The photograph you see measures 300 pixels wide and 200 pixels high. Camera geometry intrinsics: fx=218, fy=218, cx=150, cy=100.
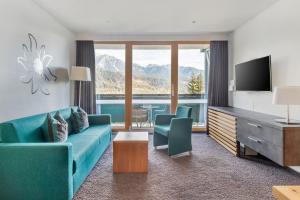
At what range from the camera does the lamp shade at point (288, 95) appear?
8.15 ft

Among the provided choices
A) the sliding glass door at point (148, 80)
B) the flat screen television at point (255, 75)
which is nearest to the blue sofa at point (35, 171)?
the flat screen television at point (255, 75)

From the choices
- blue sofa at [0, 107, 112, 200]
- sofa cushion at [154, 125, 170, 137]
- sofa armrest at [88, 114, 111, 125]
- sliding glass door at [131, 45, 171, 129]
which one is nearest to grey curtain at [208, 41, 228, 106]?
sliding glass door at [131, 45, 171, 129]

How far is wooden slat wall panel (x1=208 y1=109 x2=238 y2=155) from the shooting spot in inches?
152

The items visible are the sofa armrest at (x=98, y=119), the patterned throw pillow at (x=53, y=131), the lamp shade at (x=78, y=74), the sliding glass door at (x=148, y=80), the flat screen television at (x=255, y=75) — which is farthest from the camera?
the sliding glass door at (x=148, y=80)

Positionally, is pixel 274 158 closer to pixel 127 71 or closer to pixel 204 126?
pixel 204 126

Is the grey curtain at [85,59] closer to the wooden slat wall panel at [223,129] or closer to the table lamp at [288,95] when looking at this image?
the wooden slat wall panel at [223,129]

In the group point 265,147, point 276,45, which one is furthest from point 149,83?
point 265,147

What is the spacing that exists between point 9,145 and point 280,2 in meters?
4.07

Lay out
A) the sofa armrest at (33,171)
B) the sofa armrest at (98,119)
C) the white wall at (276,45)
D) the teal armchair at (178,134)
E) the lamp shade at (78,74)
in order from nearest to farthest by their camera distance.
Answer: the sofa armrest at (33,171) < the white wall at (276,45) < the teal armchair at (178,134) < the sofa armrest at (98,119) < the lamp shade at (78,74)

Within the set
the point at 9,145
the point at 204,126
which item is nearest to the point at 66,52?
the point at 9,145

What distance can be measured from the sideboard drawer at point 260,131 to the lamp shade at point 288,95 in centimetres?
34

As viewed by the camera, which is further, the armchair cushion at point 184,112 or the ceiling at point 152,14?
the armchair cushion at point 184,112

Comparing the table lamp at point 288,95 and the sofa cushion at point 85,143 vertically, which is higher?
the table lamp at point 288,95

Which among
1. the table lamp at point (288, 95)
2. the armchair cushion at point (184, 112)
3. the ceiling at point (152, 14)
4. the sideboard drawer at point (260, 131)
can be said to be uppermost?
the ceiling at point (152, 14)
